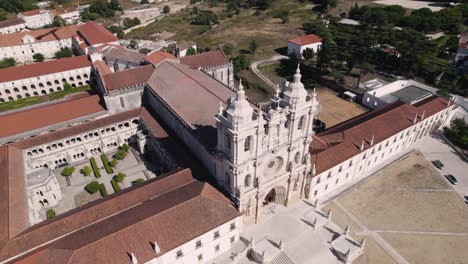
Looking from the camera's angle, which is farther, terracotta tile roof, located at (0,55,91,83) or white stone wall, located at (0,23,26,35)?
white stone wall, located at (0,23,26,35)

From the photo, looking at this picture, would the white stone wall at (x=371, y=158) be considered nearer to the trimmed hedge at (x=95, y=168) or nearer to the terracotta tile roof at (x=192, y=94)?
the terracotta tile roof at (x=192, y=94)

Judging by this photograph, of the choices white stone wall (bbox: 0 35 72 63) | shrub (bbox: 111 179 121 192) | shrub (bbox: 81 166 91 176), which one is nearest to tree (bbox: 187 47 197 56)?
white stone wall (bbox: 0 35 72 63)

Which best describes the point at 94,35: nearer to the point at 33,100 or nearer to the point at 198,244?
the point at 33,100

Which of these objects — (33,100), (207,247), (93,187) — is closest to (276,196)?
(207,247)

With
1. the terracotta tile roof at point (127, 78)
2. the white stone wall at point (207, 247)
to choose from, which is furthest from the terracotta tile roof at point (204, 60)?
the white stone wall at point (207, 247)

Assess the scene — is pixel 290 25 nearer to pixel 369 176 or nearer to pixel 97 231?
pixel 369 176

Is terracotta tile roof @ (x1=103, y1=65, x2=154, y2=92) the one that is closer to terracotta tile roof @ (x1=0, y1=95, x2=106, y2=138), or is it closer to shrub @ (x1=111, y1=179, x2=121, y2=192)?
terracotta tile roof @ (x1=0, y1=95, x2=106, y2=138)
